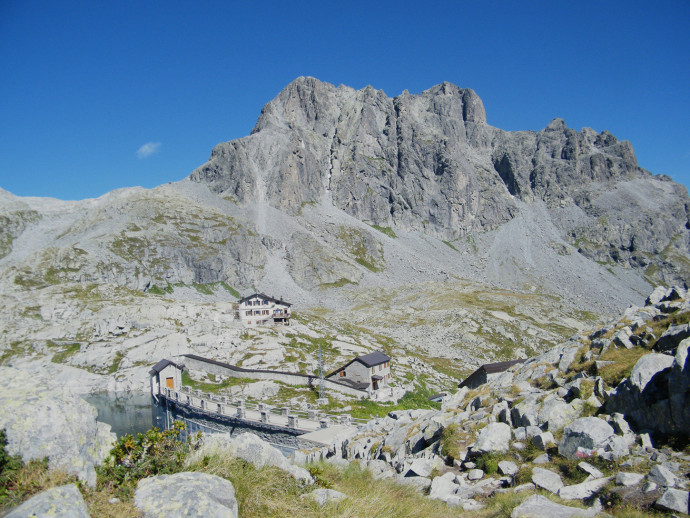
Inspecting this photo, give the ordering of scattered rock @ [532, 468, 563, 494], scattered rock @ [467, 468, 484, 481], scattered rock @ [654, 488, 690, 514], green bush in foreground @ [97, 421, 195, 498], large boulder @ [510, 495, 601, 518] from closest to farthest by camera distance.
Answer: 1. green bush in foreground @ [97, 421, 195, 498]
2. scattered rock @ [654, 488, 690, 514]
3. large boulder @ [510, 495, 601, 518]
4. scattered rock @ [532, 468, 563, 494]
5. scattered rock @ [467, 468, 484, 481]

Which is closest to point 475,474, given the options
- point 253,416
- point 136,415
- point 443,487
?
point 443,487

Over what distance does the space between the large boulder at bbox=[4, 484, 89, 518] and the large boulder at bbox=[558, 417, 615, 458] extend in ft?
41.4

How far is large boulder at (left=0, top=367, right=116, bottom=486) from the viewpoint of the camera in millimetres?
6816

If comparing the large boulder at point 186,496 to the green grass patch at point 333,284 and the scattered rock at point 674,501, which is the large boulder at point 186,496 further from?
the green grass patch at point 333,284

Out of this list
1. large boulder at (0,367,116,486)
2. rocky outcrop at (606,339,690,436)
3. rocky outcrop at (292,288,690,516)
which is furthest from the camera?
rocky outcrop at (606,339,690,436)

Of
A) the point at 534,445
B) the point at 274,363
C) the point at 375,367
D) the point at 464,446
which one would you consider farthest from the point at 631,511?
the point at 274,363

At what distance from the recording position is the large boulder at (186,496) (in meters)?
6.54

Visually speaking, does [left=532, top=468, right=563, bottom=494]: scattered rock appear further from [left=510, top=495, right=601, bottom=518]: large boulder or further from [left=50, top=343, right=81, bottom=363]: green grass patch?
[left=50, top=343, right=81, bottom=363]: green grass patch

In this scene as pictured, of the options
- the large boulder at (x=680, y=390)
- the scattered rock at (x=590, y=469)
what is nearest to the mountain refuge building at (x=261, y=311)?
the scattered rock at (x=590, y=469)

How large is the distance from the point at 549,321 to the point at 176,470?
149m

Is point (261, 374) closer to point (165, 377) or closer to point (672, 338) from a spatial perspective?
point (165, 377)

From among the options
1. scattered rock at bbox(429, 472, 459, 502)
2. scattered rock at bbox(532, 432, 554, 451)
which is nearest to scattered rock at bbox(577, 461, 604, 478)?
scattered rock at bbox(532, 432, 554, 451)

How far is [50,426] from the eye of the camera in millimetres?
7070

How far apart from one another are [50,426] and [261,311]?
98.8 metres
